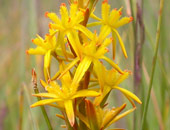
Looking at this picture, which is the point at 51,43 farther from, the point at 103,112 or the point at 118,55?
the point at 118,55

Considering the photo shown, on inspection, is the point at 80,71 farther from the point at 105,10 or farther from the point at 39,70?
the point at 39,70

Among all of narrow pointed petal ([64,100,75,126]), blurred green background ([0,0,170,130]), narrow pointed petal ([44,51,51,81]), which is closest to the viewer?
narrow pointed petal ([64,100,75,126])

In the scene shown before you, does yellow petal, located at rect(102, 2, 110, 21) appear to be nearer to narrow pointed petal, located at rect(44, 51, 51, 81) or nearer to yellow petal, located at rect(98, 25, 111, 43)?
yellow petal, located at rect(98, 25, 111, 43)

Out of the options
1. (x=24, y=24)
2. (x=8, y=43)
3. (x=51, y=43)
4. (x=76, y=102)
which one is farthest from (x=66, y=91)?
(x=8, y=43)

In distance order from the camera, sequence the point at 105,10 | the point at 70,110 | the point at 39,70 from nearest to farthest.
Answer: the point at 70,110
the point at 105,10
the point at 39,70

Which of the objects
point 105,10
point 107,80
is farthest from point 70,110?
point 105,10

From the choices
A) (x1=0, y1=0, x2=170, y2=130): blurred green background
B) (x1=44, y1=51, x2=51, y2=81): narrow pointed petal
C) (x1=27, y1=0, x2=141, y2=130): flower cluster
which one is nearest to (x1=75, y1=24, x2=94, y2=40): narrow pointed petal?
(x1=27, y1=0, x2=141, y2=130): flower cluster
